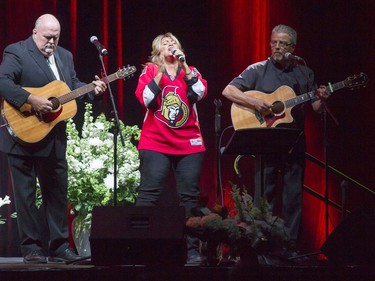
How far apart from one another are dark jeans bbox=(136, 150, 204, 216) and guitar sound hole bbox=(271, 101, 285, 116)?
86cm

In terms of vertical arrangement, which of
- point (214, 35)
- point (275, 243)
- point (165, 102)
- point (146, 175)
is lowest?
point (275, 243)

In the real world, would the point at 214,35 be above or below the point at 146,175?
above

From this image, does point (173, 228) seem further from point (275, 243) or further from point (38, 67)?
point (38, 67)

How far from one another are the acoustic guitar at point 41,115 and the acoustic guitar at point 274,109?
4.03 feet

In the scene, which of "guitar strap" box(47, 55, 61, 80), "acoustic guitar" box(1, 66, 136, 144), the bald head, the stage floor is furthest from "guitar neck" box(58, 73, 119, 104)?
the stage floor

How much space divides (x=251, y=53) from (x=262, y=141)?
2.57m

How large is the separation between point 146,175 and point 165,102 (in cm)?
60

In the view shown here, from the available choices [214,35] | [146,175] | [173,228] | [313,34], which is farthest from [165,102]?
[313,34]

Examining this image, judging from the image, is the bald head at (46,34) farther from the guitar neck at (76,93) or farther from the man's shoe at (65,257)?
the man's shoe at (65,257)

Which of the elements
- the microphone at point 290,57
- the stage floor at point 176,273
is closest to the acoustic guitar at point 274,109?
the microphone at point 290,57

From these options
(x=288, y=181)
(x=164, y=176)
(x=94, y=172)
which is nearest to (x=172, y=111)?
(x=164, y=176)

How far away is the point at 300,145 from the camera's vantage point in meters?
6.04

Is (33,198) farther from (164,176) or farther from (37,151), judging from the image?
(164,176)

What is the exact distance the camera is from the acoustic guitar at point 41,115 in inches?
218
